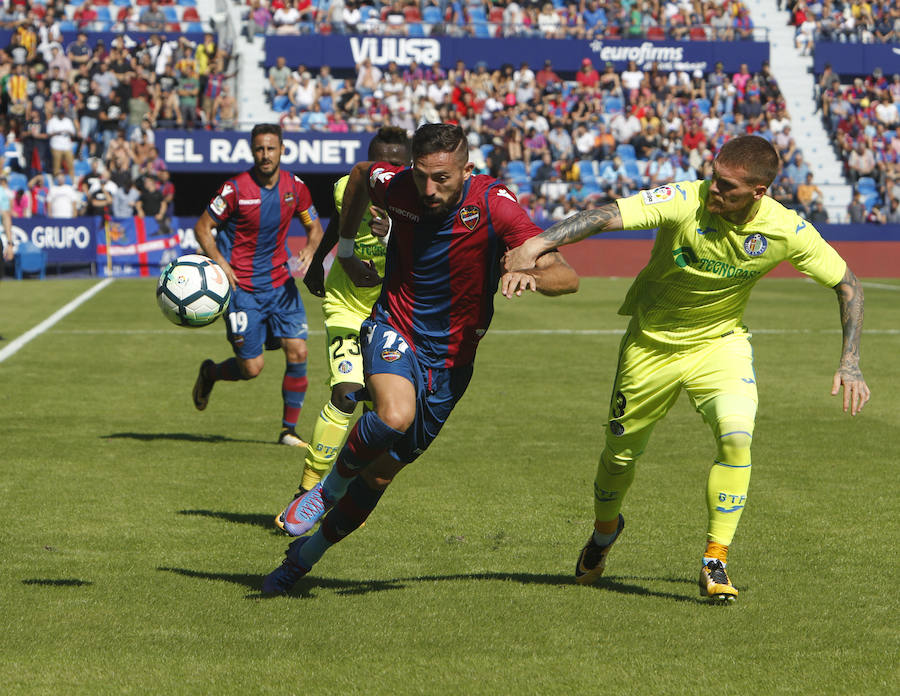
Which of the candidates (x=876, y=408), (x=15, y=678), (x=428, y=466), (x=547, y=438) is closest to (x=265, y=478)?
(x=428, y=466)

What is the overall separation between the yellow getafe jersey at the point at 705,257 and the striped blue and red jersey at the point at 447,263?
0.63 meters

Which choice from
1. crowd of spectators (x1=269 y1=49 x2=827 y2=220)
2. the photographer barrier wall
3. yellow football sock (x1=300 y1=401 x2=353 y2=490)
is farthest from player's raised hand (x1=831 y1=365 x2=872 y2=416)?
crowd of spectators (x1=269 y1=49 x2=827 y2=220)

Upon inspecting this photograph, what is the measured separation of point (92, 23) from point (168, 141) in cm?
606

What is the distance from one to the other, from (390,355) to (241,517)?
2.36 meters

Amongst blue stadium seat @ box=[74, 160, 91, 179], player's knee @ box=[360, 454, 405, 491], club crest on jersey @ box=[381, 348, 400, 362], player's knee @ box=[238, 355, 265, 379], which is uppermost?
club crest on jersey @ box=[381, 348, 400, 362]

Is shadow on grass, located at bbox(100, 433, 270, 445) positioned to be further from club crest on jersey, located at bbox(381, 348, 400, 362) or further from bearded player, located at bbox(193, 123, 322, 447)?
club crest on jersey, located at bbox(381, 348, 400, 362)

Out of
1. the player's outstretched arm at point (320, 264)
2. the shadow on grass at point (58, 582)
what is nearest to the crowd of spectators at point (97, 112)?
the player's outstretched arm at point (320, 264)

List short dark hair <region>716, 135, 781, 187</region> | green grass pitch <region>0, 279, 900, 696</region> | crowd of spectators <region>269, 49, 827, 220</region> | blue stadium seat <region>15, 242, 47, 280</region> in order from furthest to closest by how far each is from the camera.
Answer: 1. crowd of spectators <region>269, 49, 827, 220</region>
2. blue stadium seat <region>15, 242, 47, 280</region>
3. short dark hair <region>716, 135, 781, 187</region>
4. green grass pitch <region>0, 279, 900, 696</region>

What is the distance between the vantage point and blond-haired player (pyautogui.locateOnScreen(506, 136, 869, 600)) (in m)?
5.65

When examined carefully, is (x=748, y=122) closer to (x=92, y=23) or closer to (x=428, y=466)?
(x=92, y=23)

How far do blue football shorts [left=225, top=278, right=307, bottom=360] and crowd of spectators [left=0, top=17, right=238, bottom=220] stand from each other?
20.2 m

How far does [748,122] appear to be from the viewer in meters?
36.3

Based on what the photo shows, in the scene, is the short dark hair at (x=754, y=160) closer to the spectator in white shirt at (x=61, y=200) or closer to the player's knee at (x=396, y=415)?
the player's knee at (x=396, y=415)

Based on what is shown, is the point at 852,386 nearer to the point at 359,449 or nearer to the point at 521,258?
the point at 521,258
